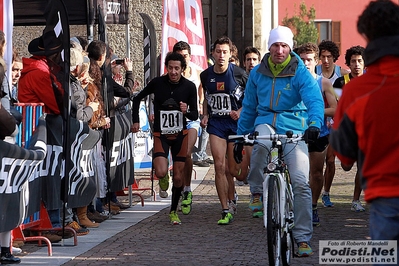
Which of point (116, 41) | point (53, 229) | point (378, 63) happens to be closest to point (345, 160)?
point (378, 63)

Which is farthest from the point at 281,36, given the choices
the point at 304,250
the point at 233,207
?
the point at 233,207

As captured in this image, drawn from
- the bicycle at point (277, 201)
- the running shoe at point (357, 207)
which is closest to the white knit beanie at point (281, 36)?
the bicycle at point (277, 201)

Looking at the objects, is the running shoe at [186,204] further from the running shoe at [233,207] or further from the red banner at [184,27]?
the red banner at [184,27]

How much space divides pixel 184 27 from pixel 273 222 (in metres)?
6.86

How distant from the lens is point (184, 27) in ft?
46.7

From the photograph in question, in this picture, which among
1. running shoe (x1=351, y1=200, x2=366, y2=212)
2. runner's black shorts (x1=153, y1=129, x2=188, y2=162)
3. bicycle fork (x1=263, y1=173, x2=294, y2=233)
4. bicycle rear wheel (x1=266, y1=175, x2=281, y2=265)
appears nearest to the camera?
bicycle rear wheel (x1=266, y1=175, x2=281, y2=265)

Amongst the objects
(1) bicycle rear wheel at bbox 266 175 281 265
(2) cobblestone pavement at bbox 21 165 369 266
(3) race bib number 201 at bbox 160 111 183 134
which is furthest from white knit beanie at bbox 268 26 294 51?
(3) race bib number 201 at bbox 160 111 183 134

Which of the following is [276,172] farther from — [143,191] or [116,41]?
[116,41]

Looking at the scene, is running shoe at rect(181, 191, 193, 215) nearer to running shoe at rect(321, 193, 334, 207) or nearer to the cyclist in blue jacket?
running shoe at rect(321, 193, 334, 207)

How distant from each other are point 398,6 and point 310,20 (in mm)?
59395

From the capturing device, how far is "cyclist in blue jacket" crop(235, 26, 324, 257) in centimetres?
852

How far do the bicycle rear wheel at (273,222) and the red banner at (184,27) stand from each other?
5517 mm

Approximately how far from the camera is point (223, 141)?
11.8m

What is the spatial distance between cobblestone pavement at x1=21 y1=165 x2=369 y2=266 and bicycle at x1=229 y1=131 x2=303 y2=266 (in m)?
0.54
